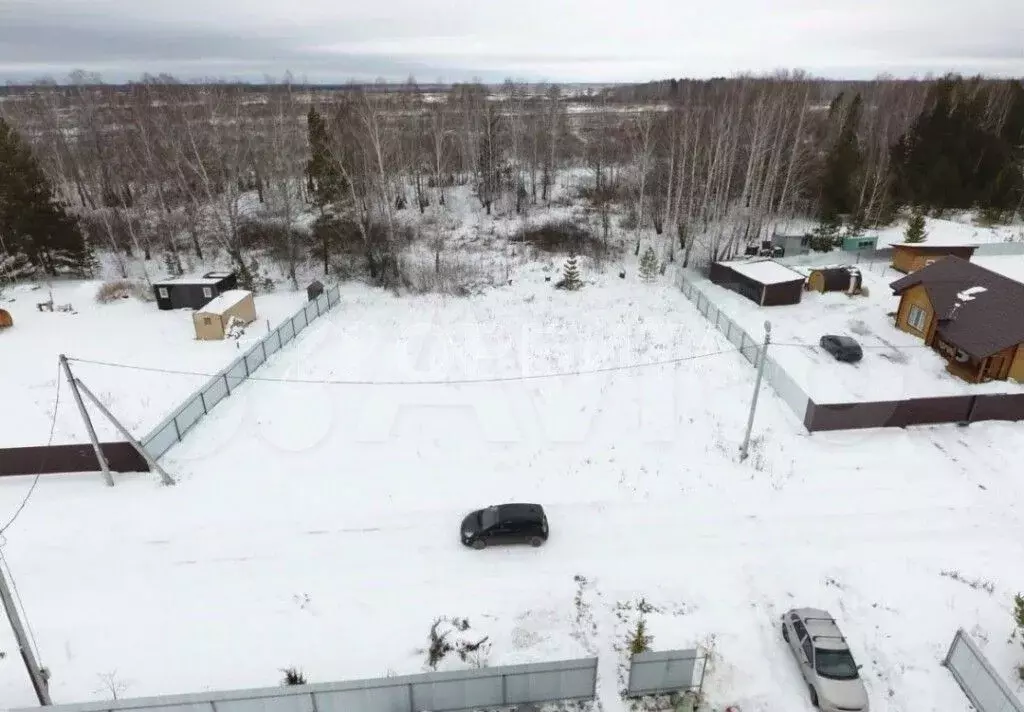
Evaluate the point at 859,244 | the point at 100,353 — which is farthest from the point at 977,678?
the point at 859,244

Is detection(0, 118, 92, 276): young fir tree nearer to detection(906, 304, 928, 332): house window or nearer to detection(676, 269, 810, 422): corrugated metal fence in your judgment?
detection(676, 269, 810, 422): corrugated metal fence

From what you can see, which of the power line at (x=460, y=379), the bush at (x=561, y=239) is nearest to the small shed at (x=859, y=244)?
the bush at (x=561, y=239)

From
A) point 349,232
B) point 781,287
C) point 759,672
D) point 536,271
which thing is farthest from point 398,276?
point 759,672

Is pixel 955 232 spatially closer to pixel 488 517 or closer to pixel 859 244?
pixel 859 244

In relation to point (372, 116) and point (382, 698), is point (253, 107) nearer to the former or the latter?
point (372, 116)

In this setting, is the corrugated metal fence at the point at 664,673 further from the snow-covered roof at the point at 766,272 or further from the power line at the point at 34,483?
the snow-covered roof at the point at 766,272

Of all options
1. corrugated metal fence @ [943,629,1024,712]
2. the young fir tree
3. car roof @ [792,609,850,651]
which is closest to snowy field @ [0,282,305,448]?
the young fir tree

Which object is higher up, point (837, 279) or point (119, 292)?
point (837, 279)
